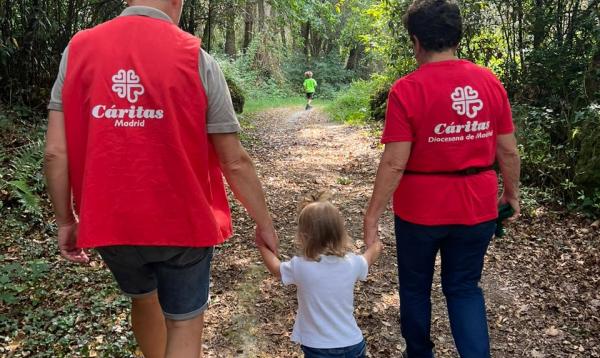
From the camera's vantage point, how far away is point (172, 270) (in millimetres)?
2260

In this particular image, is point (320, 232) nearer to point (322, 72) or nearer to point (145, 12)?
point (145, 12)

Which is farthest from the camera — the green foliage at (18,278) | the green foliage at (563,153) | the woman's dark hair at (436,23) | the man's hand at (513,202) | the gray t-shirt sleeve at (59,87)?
the green foliage at (563,153)

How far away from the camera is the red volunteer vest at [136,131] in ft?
6.66

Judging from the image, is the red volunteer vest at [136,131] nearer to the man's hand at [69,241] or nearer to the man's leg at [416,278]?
the man's hand at [69,241]

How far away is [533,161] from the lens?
6.84 m

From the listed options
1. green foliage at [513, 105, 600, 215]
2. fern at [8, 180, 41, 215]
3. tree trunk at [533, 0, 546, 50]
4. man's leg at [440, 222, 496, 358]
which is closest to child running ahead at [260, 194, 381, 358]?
man's leg at [440, 222, 496, 358]

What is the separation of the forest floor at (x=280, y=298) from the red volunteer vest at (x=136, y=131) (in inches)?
67.0

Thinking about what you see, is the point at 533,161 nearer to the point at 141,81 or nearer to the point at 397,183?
the point at 397,183

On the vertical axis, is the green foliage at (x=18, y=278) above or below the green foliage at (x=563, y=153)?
below

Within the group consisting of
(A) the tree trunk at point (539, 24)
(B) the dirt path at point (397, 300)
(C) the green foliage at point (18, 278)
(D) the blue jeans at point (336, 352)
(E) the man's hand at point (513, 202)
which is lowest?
(B) the dirt path at point (397, 300)

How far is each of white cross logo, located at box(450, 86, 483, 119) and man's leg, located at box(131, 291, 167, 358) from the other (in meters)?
1.84

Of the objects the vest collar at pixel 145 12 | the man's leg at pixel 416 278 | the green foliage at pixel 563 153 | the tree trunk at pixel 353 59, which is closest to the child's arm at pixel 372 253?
the man's leg at pixel 416 278

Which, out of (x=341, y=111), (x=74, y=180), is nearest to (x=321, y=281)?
(x=74, y=180)

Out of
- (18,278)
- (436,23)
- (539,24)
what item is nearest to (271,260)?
(436,23)
